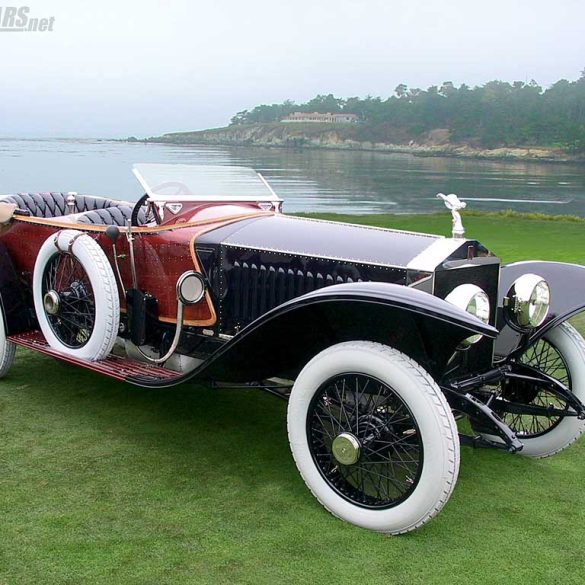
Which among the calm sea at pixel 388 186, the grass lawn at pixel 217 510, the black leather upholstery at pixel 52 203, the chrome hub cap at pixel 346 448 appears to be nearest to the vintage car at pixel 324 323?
the chrome hub cap at pixel 346 448

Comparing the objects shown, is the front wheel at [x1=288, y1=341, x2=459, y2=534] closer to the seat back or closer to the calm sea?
the seat back

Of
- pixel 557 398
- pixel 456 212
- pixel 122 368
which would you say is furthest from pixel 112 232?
pixel 557 398

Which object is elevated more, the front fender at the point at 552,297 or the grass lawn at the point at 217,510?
→ the front fender at the point at 552,297

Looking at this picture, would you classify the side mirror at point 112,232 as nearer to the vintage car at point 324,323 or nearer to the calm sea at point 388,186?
the vintage car at point 324,323

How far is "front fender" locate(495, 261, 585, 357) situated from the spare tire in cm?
245

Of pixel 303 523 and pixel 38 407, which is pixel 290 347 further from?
pixel 38 407

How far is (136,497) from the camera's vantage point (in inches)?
138

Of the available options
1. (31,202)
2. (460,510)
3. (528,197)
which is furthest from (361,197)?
(460,510)

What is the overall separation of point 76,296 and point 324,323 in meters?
2.04

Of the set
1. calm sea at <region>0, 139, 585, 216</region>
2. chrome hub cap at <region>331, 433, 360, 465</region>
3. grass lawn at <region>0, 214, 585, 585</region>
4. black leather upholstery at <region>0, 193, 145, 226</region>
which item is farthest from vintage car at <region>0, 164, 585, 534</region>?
calm sea at <region>0, 139, 585, 216</region>

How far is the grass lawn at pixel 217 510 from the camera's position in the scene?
2.89 m

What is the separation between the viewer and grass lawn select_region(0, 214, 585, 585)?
289 centimetres

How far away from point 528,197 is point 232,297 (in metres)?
44.5

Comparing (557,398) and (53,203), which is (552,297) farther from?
(53,203)
